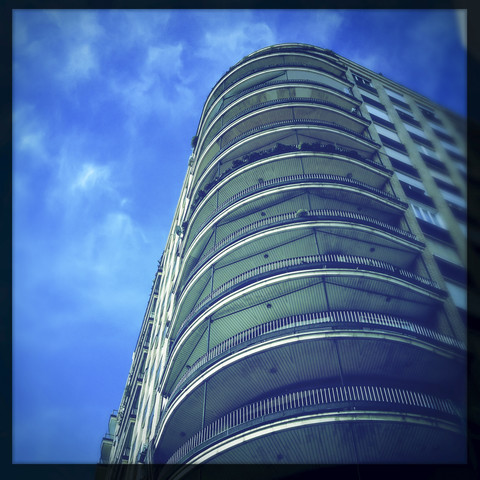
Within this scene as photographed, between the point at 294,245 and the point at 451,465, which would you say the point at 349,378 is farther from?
the point at 294,245

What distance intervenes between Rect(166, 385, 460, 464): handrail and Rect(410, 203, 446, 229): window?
39.6 feet

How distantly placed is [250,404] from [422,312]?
936cm

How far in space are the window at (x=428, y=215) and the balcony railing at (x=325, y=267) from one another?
605 centimetres

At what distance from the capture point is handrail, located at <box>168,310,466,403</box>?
17.4 m

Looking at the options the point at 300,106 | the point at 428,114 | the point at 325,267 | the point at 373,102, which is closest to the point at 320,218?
the point at 325,267

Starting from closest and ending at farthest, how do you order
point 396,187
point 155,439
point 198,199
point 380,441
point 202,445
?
1. point 380,441
2. point 202,445
3. point 155,439
4. point 396,187
5. point 198,199

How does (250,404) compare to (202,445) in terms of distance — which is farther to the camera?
(250,404)

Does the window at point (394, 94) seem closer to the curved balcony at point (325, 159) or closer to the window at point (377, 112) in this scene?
the window at point (377, 112)

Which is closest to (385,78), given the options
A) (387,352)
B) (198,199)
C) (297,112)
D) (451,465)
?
(297,112)

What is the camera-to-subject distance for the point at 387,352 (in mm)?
17422

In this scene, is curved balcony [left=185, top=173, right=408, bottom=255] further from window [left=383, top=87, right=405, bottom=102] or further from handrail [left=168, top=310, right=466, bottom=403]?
window [left=383, top=87, right=405, bottom=102]

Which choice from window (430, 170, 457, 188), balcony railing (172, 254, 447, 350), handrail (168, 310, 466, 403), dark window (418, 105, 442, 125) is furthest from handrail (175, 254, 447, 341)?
dark window (418, 105, 442, 125)

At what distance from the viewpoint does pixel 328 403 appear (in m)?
14.6

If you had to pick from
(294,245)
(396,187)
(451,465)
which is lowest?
(451,465)
